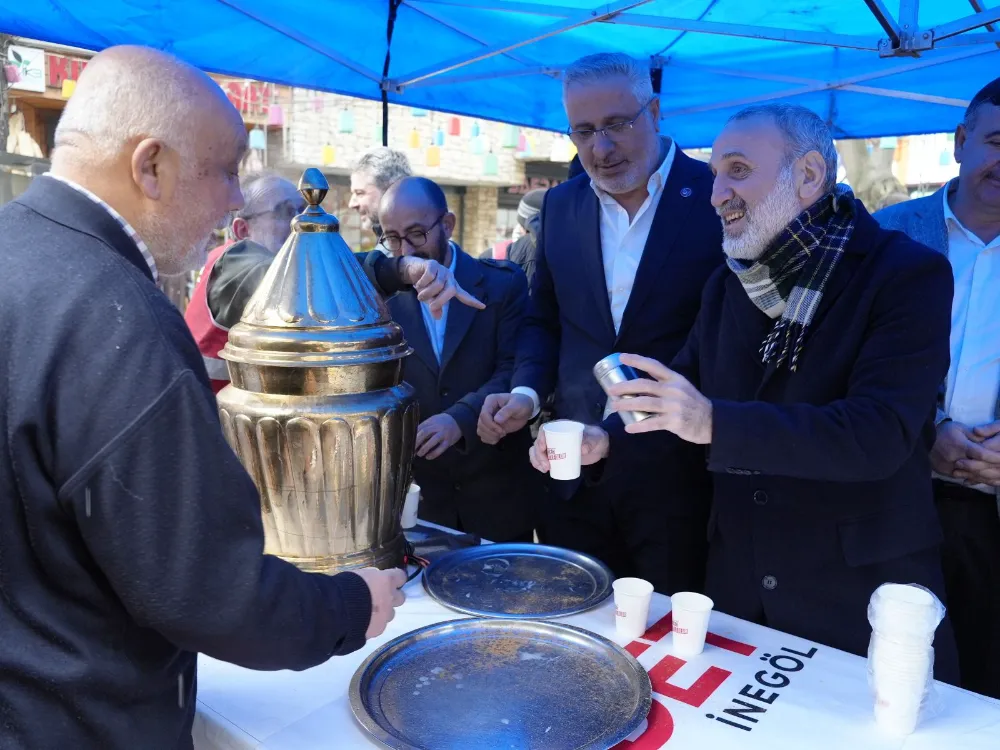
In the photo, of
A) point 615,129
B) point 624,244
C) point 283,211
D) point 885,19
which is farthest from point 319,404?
point 885,19

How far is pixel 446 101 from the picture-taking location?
4.83 metres

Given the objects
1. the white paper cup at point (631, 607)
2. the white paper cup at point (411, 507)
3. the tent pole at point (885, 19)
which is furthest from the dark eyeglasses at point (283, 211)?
the tent pole at point (885, 19)

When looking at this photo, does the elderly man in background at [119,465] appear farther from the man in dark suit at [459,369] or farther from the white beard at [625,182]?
the man in dark suit at [459,369]

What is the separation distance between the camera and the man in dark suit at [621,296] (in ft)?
7.82

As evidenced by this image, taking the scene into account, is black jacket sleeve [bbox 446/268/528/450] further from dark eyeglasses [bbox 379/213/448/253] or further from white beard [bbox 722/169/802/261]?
white beard [bbox 722/169/802/261]

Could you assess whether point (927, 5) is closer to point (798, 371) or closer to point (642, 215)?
point (642, 215)

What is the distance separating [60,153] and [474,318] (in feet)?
6.33

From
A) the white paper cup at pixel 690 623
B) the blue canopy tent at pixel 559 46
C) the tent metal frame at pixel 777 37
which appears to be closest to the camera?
the white paper cup at pixel 690 623

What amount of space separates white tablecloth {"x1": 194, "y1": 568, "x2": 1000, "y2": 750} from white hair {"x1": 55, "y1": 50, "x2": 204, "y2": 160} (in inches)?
36.8

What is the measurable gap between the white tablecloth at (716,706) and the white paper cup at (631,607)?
26 mm

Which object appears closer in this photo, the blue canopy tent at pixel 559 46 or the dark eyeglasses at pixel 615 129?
the dark eyeglasses at pixel 615 129

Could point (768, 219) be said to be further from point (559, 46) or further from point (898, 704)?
point (559, 46)

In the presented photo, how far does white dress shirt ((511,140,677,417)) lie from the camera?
2479 mm

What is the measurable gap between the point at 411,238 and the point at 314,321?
1.33 meters
